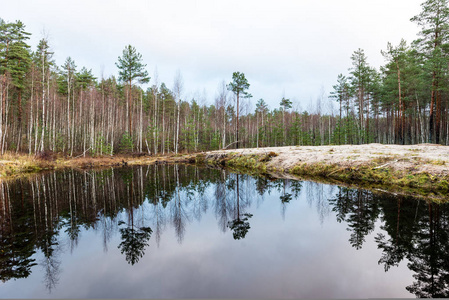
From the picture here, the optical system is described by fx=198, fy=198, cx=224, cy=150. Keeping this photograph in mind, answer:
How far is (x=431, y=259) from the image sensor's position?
11.2 feet

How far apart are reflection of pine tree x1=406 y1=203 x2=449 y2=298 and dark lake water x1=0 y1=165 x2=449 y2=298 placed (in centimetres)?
2

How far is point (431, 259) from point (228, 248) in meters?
3.59

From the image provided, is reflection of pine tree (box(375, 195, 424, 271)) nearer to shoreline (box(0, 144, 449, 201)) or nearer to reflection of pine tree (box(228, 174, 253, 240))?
shoreline (box(0, 144, 449, 201))

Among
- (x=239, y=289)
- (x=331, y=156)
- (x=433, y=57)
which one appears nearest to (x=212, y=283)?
(x=239, y=289)

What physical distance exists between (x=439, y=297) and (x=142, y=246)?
5.00m

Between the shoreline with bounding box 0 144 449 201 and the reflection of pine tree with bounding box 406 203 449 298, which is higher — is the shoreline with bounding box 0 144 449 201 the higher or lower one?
the higher one

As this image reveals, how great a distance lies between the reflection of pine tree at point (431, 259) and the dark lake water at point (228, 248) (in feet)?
0.05

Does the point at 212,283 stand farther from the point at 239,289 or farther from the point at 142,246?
the point at 142,246

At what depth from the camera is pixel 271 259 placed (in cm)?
378

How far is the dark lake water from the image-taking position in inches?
117

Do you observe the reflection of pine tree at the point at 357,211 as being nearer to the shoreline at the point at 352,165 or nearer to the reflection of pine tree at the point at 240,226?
the shoreline at the point at 352,165

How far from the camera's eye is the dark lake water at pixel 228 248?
9.76 feet

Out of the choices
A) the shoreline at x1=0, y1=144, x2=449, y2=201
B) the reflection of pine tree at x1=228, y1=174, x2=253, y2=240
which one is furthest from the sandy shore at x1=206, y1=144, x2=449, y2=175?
the reflection of pine tree at x1=228, y1=174, x2=253, y2=240

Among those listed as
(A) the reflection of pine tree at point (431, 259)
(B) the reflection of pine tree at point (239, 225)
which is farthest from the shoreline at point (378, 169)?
(B) the reflection of pine tree at point (239, 225)
